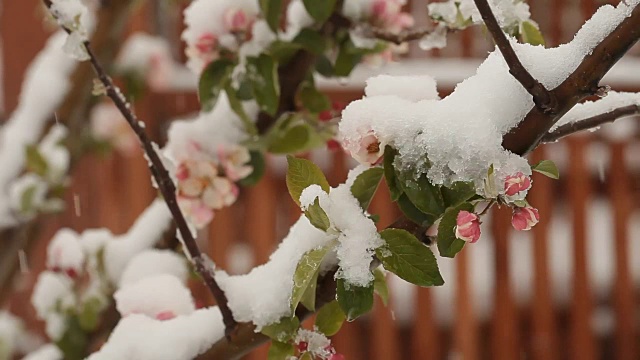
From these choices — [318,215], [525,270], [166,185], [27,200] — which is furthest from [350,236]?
[525,270]

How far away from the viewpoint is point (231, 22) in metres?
0.52

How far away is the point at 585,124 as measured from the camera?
11.2 inches

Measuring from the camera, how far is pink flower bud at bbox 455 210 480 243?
251 mm

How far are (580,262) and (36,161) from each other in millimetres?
1203

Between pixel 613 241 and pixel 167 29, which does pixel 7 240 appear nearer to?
pixel 167 29

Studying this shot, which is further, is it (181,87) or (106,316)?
(181,87)

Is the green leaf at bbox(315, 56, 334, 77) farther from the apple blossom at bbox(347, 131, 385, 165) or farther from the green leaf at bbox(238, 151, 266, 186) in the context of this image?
the apple blossom at bbox(347, 131, 385, 165)

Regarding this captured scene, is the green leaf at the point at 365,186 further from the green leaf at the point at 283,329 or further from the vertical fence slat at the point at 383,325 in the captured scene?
the vertical fence slat at the point at 383,325

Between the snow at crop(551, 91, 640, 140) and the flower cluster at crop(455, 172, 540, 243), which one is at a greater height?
the snow at crop(551, 91, 640, 140)

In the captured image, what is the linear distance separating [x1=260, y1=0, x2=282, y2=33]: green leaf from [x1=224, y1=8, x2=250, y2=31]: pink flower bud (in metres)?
0.02

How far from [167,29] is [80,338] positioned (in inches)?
44.3

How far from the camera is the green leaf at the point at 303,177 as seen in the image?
30 cm

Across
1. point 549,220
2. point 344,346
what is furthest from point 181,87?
point 549,220

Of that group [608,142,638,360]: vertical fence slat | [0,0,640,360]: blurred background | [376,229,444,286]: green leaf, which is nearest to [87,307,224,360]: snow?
[376,229,444,286]: green leaf
